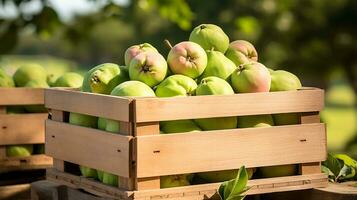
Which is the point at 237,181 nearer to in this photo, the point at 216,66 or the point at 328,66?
the point at 216,66

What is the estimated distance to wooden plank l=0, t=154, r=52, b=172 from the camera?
3258 millimetres

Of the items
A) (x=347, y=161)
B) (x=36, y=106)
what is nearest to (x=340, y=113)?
(x=36, y=106)

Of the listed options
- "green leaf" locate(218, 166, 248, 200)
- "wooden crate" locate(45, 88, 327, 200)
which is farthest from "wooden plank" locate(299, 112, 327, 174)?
"green leaf" locate(218, 166, 248, 200)

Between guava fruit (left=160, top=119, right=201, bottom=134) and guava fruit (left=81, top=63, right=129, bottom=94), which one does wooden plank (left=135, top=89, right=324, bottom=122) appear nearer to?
guava fruit (left=160, top=119, right=201, bottom=134)

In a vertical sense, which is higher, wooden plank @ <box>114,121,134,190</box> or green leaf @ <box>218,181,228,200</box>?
wooden plank @ <box>114,121,134,190</box>

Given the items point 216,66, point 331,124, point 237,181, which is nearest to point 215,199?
point 237,181

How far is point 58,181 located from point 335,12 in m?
24.6

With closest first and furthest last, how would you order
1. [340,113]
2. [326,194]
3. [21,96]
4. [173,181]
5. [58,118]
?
[173,181] < [326,194] < [58,118] < [21,96] < [340,113]

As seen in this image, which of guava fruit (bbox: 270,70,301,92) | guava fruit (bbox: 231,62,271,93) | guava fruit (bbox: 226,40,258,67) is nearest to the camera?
guava fruit (bbox: 231,62,271,93)

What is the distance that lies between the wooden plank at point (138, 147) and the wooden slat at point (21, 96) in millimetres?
1065

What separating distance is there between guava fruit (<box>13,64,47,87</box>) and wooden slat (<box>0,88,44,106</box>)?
173 mm

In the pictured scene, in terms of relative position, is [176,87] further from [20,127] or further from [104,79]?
[20,127]

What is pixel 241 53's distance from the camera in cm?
283

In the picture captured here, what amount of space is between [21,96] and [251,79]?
1.14 meters
